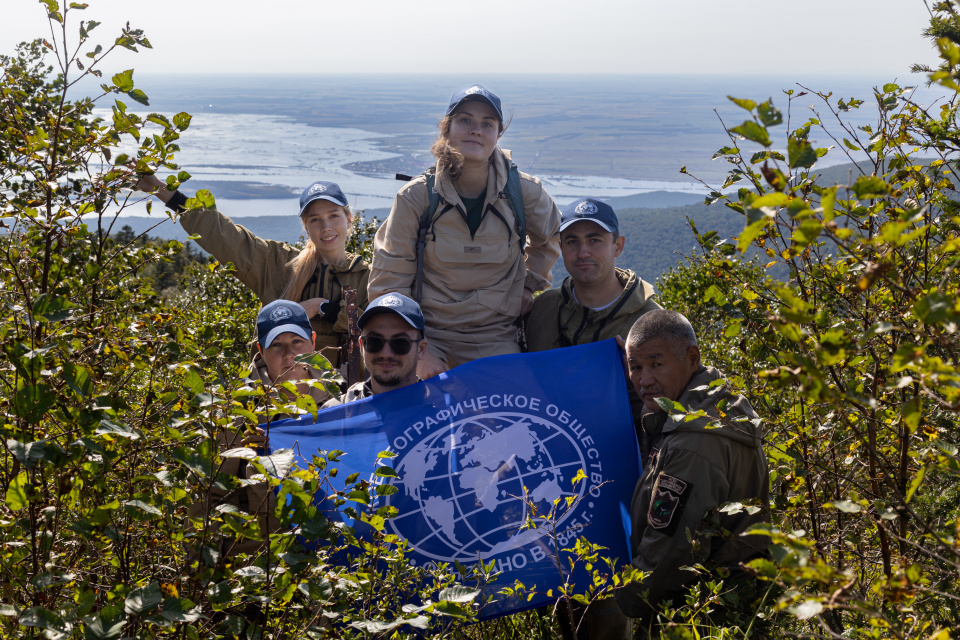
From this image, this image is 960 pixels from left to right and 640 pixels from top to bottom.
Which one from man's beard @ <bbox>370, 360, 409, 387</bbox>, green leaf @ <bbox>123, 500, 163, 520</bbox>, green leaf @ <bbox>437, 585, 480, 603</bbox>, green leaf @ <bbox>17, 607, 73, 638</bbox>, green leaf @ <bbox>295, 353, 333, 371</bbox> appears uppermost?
green leaf @ <bbox>295, 353, 333, 371</bbox>

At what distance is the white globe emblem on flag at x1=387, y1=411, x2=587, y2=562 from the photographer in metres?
3.88

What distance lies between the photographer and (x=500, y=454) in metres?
4.12

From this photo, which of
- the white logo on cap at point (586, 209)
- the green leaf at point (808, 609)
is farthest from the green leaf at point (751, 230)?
the white logo on cap at point (586, 209)

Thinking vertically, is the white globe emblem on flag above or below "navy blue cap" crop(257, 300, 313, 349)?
below

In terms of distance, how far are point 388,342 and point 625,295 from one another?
181 cm

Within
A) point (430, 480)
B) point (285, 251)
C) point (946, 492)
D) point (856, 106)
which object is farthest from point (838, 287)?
point (285, 251)

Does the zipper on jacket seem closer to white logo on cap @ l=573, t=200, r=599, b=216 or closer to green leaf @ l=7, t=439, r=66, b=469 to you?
white logo on cap @ l=573, t=200, r=599, b=216

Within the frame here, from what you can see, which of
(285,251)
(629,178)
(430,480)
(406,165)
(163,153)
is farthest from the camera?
(629,178)

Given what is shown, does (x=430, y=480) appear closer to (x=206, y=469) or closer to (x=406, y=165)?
(x=206, y=469)

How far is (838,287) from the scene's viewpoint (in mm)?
3039

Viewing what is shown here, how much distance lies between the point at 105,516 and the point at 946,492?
11.3ft

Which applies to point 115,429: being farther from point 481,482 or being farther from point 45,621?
point 481,482

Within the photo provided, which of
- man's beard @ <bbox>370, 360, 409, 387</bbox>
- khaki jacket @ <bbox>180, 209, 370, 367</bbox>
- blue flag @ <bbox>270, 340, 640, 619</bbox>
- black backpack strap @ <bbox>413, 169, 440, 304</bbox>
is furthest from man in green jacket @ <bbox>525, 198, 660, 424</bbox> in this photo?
khaki jacket @ <bbox>180, 209, 370, 367</bbox>

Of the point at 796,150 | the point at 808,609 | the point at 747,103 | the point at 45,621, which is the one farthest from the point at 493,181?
the point at 808,609
